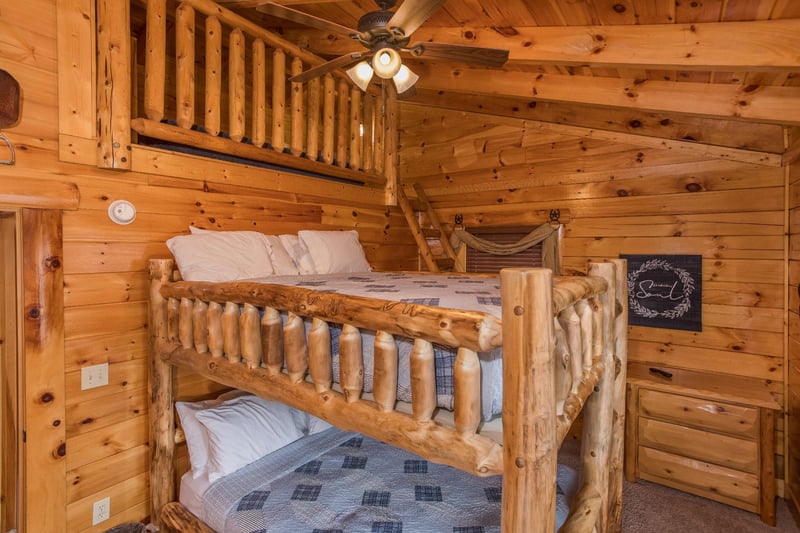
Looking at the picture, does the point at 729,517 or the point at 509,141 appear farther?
the point at 509,141

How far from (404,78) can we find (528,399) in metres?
1.69

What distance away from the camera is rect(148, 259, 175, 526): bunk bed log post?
6.29 ft

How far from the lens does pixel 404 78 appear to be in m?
1.97

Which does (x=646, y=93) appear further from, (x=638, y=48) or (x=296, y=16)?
(x=296, y=16)

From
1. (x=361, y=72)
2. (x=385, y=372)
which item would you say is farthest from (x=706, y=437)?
(x=361, y=72)

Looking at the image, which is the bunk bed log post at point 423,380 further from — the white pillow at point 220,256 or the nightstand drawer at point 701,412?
the nightstand drawer at point 701,412

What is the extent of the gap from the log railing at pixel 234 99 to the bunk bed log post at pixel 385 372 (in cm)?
144

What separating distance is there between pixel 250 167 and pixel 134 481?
193 centimetres

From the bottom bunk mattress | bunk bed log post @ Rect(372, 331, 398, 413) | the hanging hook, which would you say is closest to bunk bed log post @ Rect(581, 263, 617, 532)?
the bottom bunk mattress

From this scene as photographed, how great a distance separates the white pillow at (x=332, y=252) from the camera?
270 cm

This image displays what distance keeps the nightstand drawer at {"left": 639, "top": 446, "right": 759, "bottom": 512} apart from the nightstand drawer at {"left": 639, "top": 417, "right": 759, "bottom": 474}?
41 mm

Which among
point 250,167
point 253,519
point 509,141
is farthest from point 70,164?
point 509,141

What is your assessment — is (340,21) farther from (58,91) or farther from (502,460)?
(502,460)

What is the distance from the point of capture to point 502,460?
3.02ft
